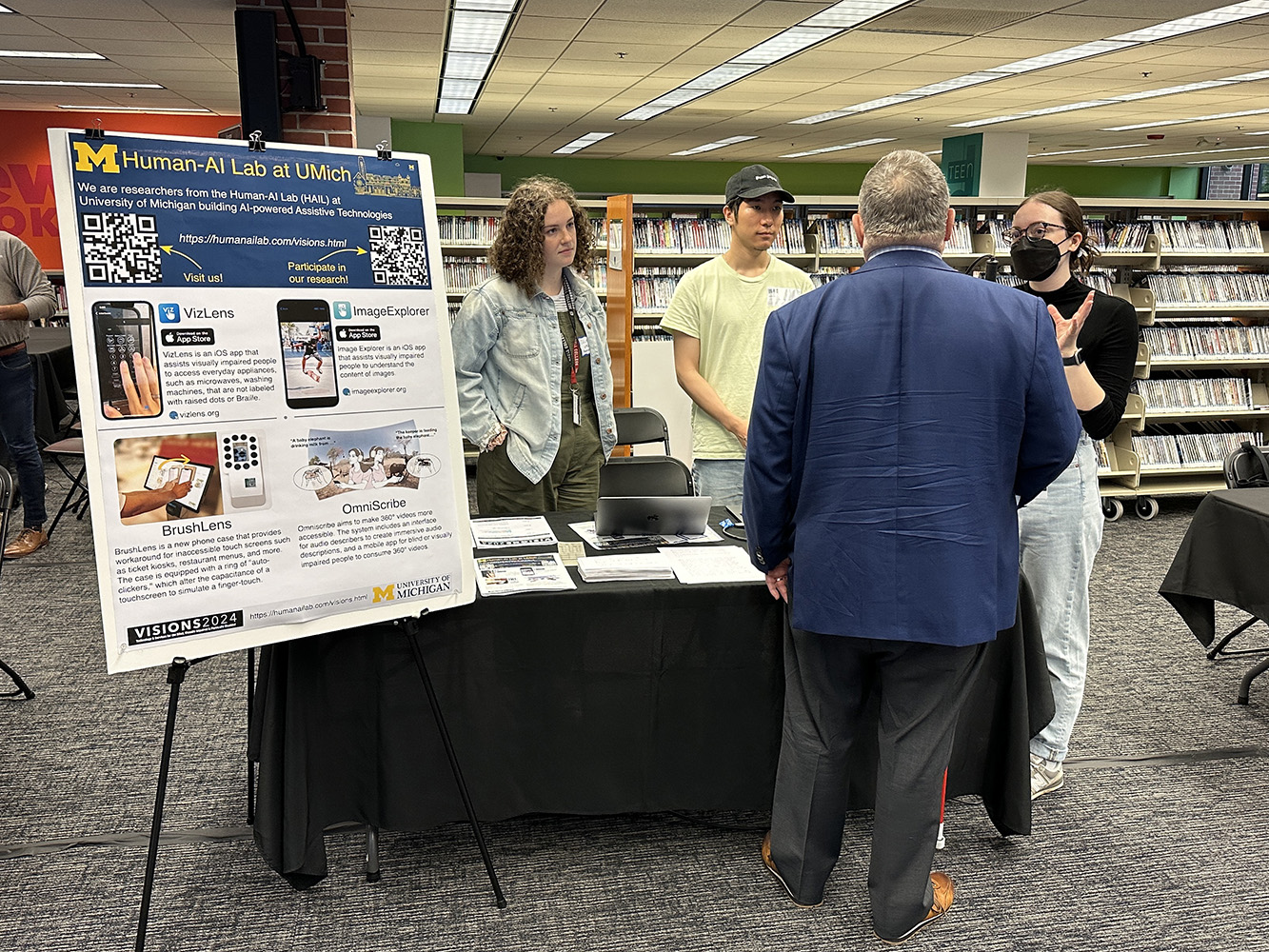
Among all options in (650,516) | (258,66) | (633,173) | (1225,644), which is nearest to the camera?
(650,516)

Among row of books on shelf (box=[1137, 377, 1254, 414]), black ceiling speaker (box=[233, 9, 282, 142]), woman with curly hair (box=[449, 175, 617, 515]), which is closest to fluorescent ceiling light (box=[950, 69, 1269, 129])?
row of books on shelf (box=[1137, 377, 1254, 414])

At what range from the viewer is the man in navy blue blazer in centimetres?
181

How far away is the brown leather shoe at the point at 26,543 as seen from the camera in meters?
4.94

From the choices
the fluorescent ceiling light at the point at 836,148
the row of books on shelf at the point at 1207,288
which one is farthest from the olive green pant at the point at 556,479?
the fluorescent ceiling light at the point at 836,148

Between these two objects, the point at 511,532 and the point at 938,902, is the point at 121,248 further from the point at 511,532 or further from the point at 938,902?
the point at 938,902

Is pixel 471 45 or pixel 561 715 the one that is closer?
pixel 561 715

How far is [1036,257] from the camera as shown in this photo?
2398 millimetres

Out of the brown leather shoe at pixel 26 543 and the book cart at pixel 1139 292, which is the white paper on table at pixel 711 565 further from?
the brown leather shoe at pixel 26 543

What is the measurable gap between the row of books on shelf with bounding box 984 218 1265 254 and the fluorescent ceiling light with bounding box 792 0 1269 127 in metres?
1.52

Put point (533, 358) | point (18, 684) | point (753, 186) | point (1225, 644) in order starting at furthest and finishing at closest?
point (1225, 644)
point (18, 684)
point (753, 186)
point (533, 358)

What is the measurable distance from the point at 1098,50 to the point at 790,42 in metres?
2.52

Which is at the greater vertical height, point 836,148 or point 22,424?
point 836,148

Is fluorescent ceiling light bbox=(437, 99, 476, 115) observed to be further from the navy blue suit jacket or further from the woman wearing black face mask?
the navy blue suit jacket

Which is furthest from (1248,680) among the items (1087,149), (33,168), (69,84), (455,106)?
(1087,149)
